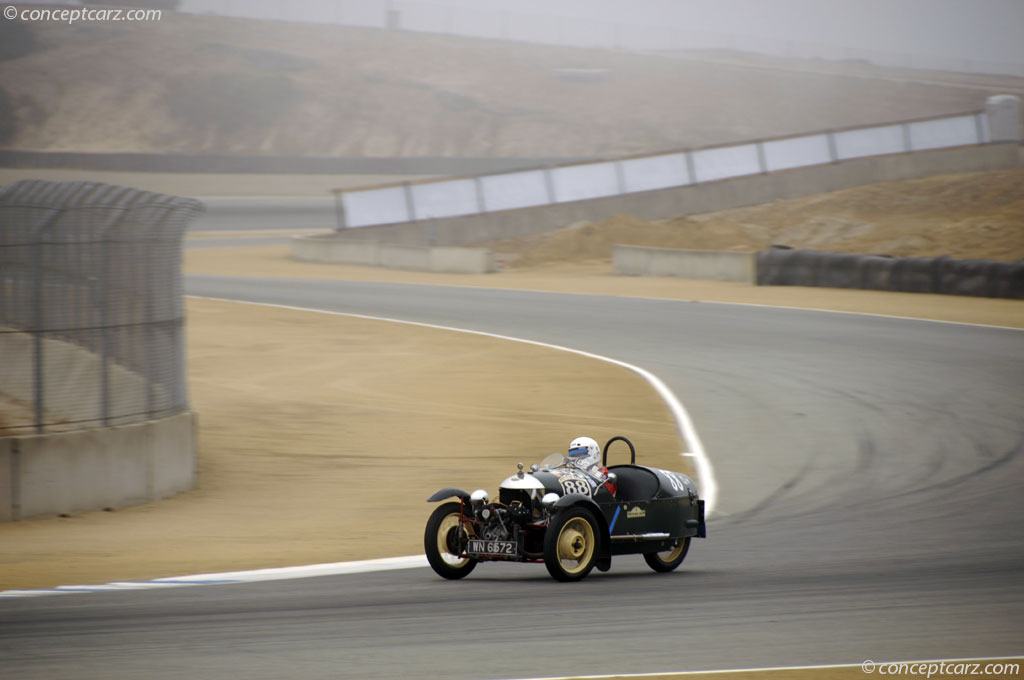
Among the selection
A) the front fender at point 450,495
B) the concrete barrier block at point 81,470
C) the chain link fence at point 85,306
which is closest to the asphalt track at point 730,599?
the front fender at point 450,495

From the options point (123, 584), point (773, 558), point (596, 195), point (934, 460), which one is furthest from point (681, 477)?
point (596, 195)

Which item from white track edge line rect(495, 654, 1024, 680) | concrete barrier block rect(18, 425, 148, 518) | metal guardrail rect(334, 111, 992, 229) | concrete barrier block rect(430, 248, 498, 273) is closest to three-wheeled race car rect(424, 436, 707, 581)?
white track edge line rect(495, 654, 1024, 680)

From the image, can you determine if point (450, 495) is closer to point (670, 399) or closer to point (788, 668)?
point (788, 668)

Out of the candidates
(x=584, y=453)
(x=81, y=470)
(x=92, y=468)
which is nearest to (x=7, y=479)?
(x=81, y=470)

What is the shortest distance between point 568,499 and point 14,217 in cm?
635

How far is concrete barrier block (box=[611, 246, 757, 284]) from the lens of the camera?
116ft

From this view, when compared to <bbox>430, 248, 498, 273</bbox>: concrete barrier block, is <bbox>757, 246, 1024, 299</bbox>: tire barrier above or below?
below

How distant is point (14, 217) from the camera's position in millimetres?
11289

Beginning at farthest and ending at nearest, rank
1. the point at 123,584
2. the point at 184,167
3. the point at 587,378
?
the point at 184,167 → the point at 587,378 → the point at 123,584

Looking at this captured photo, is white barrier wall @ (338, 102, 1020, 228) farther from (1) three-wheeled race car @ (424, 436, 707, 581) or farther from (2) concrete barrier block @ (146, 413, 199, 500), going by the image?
(1) three-wheeled race car @ (424, 436, 707, 581)

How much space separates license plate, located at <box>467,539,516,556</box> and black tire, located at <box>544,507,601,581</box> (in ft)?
0.74

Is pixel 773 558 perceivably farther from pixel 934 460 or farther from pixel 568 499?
pixel 934 460

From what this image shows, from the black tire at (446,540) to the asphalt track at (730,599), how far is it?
0.39ft

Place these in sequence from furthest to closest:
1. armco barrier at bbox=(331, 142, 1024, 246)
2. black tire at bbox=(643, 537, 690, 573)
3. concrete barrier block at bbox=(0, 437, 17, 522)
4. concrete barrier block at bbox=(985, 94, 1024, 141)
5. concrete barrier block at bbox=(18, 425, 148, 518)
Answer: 1. concrete barrier block at bbox=(985, 94, 1024, 141)
2. armco barrier at bbox=(331, 142, 1024, 246)
3. concrete barrier block at bbox=(18, 425, 148, 518)
4. concrete barrier block at bbox=(0, 437, 17, 522)
5. black tire at bbox=(643, 537, 690, 573)
